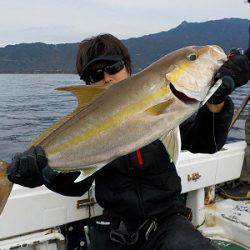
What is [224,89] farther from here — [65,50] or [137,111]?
[65,50]

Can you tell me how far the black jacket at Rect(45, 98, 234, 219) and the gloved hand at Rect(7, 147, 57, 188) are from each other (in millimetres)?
399

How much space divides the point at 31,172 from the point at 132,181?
978 millimetres

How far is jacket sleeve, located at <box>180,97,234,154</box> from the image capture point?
3664 mm

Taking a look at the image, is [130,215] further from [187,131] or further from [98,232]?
[187,131]

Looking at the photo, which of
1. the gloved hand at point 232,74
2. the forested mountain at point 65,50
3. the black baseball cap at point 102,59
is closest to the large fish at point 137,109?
the gloved hand at point 232,74

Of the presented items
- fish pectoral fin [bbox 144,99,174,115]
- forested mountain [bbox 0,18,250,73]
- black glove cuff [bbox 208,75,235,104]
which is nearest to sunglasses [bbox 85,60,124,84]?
black glove cuff [bbox 208,75,235,104]

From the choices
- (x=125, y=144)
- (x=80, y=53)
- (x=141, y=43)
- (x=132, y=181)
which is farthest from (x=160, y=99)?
(x=141, y=43)

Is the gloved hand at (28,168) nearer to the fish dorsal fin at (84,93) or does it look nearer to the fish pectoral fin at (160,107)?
the fish dorsal fin at (84,93)

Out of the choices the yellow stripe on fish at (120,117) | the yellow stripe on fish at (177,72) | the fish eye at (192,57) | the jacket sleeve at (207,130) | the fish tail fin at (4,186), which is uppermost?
the fish eye at (192,57)

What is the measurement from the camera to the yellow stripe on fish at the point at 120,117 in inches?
111

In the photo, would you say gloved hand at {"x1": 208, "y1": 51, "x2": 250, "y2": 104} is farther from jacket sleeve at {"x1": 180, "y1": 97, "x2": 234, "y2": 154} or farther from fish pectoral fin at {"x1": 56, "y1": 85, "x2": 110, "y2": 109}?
fish pectoral fin at {"x1": 56, "y1": 85, "x2": 110, "y2": 109}

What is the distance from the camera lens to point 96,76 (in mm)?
4035

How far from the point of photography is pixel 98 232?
4.16m

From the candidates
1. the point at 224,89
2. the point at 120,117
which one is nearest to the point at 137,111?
the point at 120,117
